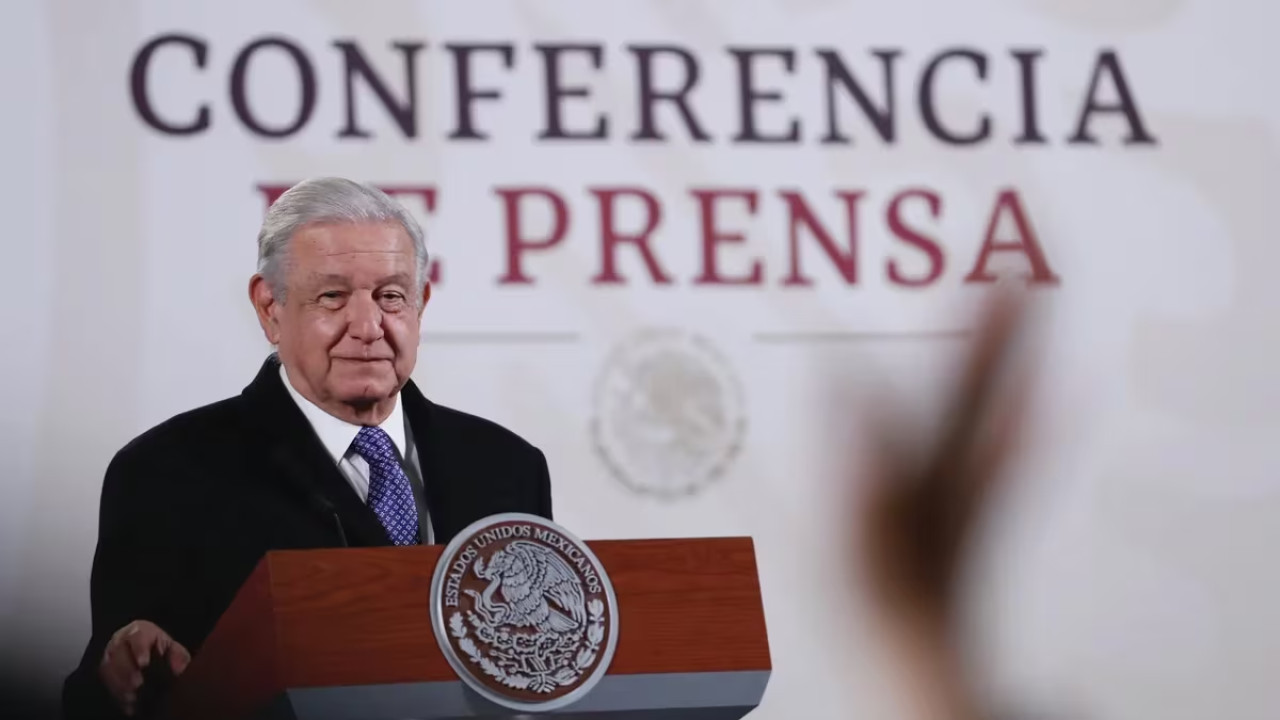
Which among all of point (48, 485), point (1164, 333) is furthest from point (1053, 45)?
point (48, 485)

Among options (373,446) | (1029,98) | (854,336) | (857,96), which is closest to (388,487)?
(373,446)

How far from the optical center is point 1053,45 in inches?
147

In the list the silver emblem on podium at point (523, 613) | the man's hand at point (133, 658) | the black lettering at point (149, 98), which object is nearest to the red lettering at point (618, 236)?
the black lettering at point (149, 98)

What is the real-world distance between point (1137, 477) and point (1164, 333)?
27 centimetres

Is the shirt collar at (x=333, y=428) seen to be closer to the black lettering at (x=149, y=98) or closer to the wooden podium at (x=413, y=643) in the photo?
the wooden podium at (x=413, y=643)

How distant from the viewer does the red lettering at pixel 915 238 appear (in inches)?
140

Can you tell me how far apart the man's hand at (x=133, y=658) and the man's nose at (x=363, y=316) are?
0.35m

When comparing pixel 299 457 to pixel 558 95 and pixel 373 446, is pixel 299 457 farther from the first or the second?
pixel 558 95

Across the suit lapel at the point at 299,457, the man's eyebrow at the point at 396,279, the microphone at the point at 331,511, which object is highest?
the man's eyebrow at the point at 396,279

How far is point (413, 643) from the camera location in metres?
1.66

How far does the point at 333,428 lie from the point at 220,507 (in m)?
0.14

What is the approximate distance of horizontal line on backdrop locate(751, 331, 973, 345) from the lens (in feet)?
11.4

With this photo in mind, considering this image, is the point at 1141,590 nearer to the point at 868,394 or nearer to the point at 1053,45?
the point at 868,394

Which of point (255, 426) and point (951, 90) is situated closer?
point (255, 426)
